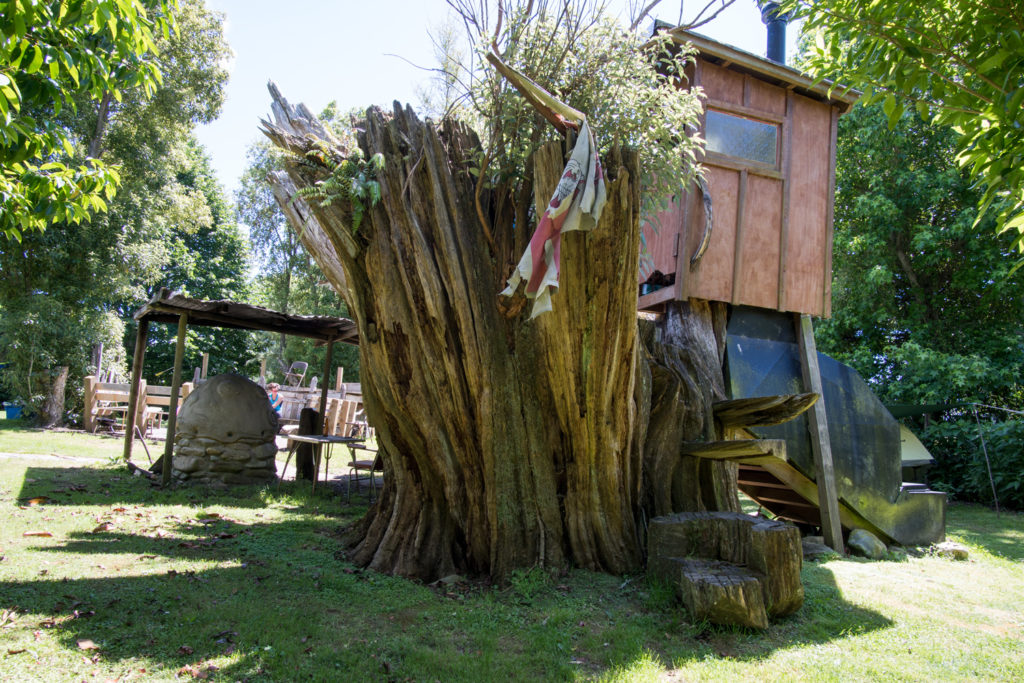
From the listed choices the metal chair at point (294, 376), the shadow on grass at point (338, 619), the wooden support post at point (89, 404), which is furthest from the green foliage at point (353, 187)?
the metal chair at point (294, 376)

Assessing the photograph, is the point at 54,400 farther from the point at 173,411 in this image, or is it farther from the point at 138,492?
the point at 138,492

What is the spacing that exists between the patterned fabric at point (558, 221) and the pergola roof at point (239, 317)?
634 cm

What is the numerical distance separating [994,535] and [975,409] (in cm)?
434

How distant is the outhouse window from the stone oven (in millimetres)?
7523

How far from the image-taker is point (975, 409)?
1348 centimetres

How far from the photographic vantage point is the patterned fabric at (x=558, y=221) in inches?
171

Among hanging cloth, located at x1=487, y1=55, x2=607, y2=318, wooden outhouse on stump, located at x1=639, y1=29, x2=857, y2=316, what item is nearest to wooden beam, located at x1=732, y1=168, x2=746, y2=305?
wooden outhouse on stump, located at x1=639, y1=29, x2=857, y2=316

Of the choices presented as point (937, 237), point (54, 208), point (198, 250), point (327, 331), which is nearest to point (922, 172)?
point (937, 237)

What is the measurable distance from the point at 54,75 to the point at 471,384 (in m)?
3.54

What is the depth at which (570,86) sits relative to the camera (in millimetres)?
Result: 5742

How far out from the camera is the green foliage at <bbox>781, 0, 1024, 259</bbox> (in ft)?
11.5

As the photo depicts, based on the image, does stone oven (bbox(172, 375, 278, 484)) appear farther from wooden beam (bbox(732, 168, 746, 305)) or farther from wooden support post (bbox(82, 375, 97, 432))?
wooden support post (bbox(82, 375, 97, 432))

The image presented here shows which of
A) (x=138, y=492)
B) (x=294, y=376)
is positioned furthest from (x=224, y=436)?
(x=294, y=376)

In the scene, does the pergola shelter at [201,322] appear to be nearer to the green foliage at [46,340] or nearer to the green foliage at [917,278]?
the green foliage at [46,340]
